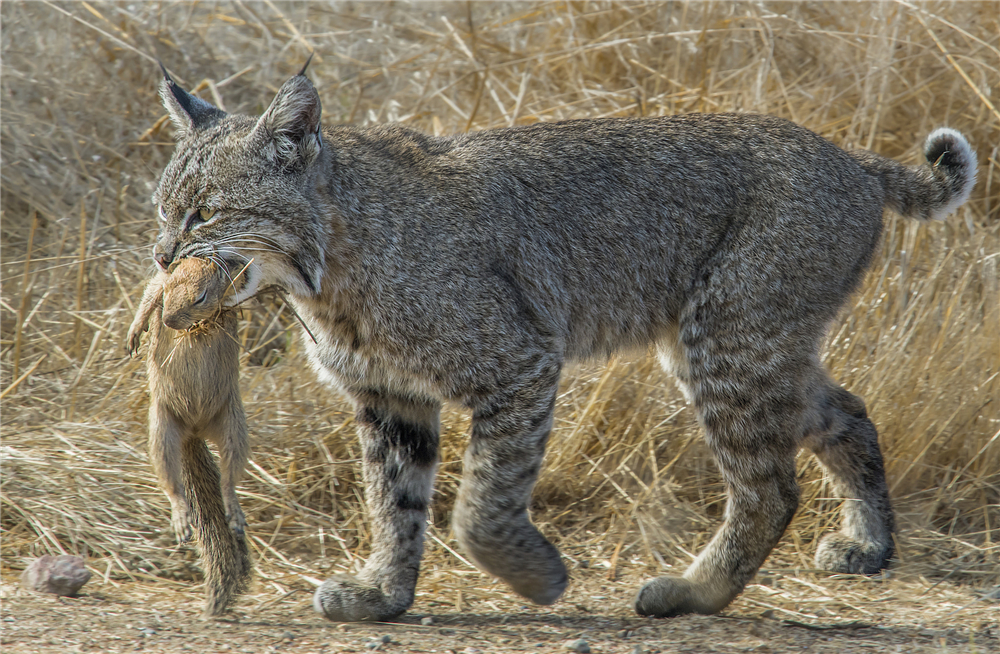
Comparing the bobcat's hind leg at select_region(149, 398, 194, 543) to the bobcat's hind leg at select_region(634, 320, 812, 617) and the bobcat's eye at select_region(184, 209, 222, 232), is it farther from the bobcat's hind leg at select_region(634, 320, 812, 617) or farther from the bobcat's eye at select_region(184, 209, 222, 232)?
the bobcat's hind leg at select_region(634, 320, 812, 617)

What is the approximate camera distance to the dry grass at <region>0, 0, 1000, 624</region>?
4.24 m

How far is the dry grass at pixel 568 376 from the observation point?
4238 millimetres

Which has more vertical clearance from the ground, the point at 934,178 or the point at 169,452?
the point at 934,178

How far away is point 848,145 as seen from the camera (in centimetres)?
554

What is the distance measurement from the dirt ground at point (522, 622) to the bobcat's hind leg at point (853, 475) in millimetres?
176

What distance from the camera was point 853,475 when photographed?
165 inches

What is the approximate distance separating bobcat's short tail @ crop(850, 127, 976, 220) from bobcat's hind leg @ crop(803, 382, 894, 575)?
0.79m

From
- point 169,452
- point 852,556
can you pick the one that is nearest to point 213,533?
point 169,452

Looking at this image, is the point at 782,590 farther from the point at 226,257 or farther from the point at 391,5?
the point at 391,5

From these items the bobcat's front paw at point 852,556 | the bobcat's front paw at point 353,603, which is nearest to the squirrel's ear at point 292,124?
the bobcat's front paw at point 353,603

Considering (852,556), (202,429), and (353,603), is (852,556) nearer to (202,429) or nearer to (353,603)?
(353,603)

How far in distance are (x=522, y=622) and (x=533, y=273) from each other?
1.20 meters

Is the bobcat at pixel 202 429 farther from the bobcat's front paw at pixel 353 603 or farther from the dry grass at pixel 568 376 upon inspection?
the dry grass at pixel 568 376

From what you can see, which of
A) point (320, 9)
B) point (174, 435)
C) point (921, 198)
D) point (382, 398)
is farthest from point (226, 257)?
point (320, 9)
